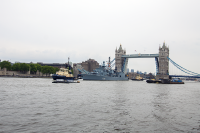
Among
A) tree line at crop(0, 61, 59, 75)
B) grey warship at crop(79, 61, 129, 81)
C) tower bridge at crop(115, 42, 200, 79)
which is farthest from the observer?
tower bridge at crop(115, 42, 200, 79)

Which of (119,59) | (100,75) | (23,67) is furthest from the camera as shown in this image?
(119,59)

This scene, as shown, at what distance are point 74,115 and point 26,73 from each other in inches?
5274

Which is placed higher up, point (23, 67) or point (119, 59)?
point (119, 59)

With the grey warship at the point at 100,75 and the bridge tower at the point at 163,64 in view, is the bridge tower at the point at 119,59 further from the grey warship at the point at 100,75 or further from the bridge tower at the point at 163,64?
the grey warship at the point at 100,75

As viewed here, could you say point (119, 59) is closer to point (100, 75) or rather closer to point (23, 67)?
point (100, 75)

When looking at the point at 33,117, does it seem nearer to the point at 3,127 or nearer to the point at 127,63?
the point at 3,127

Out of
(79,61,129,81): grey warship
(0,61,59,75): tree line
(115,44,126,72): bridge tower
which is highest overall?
(115,44,126,72): bridge tower

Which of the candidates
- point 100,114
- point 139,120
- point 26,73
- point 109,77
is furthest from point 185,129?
point 26,73

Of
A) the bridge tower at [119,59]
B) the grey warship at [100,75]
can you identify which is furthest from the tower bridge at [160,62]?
the grey warship at [100,75]

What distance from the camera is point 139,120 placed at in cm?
1518

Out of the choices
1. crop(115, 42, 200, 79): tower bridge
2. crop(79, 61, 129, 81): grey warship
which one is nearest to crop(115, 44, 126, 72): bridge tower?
crop(115, 42, 200, 79): tower bridge

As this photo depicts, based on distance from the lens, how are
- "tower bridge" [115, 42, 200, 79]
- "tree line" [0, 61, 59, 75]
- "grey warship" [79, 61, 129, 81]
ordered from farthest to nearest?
"tower bridge" [115, 42, 200, 79] < "tree line" [0, 61, 59, 75] < "grey warship" [79, 61, 129, 81]

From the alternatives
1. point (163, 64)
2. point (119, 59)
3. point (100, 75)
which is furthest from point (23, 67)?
point (163, 64)

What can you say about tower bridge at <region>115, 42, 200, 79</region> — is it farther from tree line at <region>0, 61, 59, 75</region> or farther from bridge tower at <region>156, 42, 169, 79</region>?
tree line at <region>0, 61, 59, 75</region>
